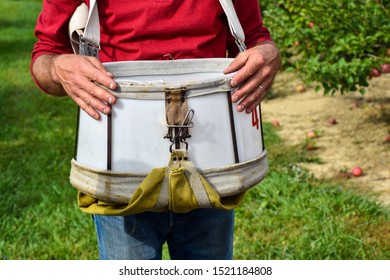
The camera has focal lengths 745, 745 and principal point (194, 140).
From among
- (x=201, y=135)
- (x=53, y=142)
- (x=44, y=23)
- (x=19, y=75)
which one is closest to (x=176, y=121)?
(x=201, y=135)

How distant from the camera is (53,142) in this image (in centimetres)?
598

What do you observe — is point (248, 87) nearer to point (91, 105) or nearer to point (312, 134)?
point (91, 105)

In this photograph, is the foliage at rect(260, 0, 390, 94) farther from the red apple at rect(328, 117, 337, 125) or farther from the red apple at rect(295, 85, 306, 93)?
the red apple at rect(295, 85, 306, 93)

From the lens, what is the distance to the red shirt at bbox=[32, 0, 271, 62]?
191cm

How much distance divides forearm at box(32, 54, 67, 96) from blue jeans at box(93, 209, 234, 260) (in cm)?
38

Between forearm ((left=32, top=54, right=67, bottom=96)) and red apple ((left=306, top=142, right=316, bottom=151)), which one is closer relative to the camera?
forearm ((left=32, top=54, right=67, bottom=96))

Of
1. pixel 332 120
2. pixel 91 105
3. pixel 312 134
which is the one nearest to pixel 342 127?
pixel 332 120

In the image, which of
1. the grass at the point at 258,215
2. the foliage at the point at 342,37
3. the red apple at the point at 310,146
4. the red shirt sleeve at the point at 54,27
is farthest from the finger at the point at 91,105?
the red apple at the point at 310,146

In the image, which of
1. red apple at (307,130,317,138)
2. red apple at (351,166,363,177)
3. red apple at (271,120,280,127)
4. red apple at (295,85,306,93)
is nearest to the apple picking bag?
red apple at (351,166,363,177)

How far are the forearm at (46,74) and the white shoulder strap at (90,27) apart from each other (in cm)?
8

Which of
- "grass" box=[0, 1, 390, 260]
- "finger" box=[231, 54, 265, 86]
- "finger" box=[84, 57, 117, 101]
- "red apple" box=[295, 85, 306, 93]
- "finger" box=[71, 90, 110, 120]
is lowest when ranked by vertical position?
"red apple" box=[295, 85, 306, 93]

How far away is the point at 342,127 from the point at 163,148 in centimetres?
439

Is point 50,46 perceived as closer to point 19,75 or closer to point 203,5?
point 203,5

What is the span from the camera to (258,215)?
14.0 feet
